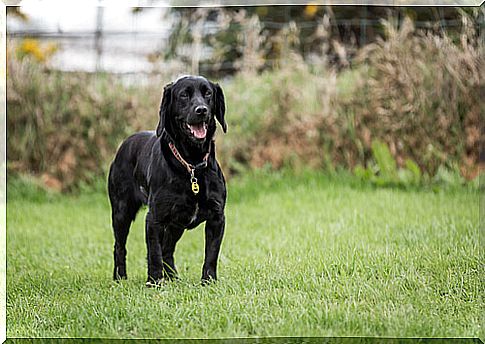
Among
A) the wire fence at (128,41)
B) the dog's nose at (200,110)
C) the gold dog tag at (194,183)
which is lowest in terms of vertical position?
the gold dog tag at (194,183)

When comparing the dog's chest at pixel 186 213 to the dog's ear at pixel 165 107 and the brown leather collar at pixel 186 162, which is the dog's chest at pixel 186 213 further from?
the dog's ear at pixel 165 107

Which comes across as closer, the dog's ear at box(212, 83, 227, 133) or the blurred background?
the dog's ear at box(212, 83, 227, 133)

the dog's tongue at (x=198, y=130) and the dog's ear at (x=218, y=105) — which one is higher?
the dog's ear at (x=218, y=105)

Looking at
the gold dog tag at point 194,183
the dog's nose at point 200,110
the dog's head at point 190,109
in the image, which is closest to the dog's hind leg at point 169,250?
the gold dog tag at point 194,183

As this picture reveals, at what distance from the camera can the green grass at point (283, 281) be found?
2900 millimetres

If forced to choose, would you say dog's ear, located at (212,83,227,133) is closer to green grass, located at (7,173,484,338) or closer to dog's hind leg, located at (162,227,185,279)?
dog's hind leg, located at (162,227,185,279)

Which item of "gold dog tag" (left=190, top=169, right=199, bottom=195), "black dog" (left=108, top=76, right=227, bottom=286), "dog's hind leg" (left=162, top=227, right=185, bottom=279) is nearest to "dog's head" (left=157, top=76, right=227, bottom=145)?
"black dog" (left=108, top=76, right=227, bottom=286)

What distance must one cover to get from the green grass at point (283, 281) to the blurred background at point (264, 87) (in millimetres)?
1171

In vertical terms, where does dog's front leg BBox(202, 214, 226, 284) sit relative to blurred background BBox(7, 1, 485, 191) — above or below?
below

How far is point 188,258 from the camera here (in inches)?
→ 173

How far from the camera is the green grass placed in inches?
114

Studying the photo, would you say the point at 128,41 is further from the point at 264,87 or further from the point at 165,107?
the point at 165,107

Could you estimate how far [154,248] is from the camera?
3.32 meters

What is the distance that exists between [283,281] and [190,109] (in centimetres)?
80
